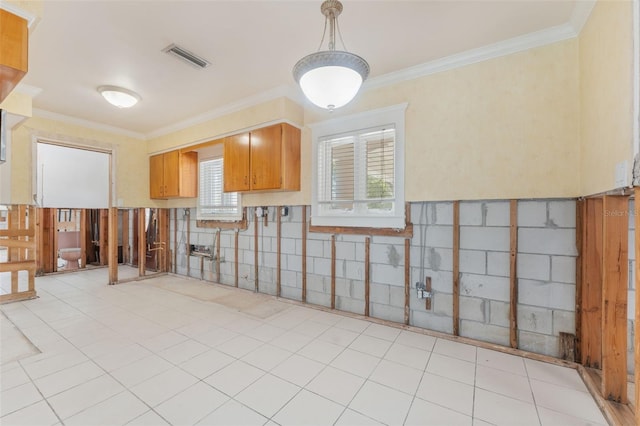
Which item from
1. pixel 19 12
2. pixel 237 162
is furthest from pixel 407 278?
pixel 19 12

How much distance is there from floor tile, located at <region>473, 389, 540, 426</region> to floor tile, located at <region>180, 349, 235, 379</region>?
1952 millimetres

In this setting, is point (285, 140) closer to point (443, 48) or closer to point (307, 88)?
point (307, 88)

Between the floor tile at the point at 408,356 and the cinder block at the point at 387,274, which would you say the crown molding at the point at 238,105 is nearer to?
the cinder block at the point at 387,274

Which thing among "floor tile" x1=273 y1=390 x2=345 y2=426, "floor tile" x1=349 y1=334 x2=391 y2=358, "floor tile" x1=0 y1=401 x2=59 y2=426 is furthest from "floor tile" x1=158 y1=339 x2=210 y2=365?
"floor tile" x1=349 y1=334 x2=391 y2=358

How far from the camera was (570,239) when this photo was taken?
241 cm

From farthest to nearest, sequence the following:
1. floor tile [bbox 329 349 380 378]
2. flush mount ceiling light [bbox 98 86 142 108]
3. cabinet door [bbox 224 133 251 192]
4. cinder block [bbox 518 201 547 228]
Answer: cabinet door [bbox 224 133 251 192] < flush mount ceiling light [bbox 98 86 142 108] < cinder block [bbox 518 201 547 228] < floor tile [bbox 329 349 380 378]

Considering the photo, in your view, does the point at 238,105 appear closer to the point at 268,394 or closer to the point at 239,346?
the point at 239,346

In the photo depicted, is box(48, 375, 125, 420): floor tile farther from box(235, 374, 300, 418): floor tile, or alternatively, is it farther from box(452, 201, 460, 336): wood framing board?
box(452, 201, 460, 336): wood framing board

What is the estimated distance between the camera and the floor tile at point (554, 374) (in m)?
2.12

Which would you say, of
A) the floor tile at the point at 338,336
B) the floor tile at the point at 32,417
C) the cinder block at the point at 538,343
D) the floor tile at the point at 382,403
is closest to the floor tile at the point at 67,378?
the floor tile at the point at 32,417

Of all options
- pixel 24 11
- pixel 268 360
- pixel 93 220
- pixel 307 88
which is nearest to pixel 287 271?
pixel 268 360

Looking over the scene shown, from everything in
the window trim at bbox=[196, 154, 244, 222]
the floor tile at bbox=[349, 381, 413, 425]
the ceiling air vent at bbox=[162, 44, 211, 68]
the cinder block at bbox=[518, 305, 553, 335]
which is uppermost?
the ceiling air vent at bbox=[162, 44, 211, 68]

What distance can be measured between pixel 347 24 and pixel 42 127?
5201 mm

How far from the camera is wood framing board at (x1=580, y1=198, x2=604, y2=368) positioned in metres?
2.22
